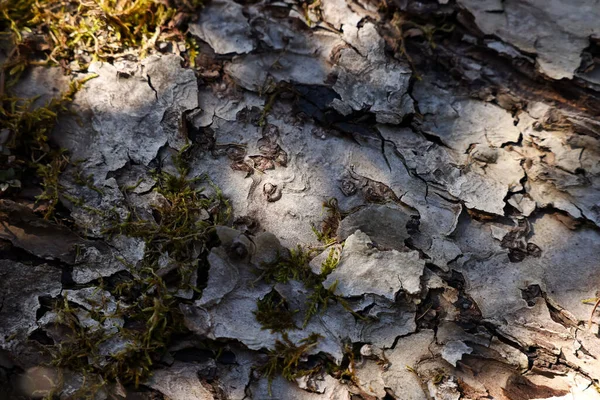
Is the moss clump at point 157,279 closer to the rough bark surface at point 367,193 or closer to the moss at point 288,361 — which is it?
the rough bark surface at point 367,193

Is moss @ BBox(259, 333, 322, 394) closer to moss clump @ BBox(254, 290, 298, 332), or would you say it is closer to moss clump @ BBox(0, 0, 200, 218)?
moss clump @ BBox(254, 290, 298, 332)

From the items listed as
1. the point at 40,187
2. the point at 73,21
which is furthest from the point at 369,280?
the point at 73,21

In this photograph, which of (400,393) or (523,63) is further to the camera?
(523,63)

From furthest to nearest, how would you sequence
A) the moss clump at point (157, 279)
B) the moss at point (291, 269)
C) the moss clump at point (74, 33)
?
the moss clump at point (74, 33)
the moss at point (291, 269)
the moss clump at point (157, 279)

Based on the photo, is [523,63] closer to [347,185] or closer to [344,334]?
[347,185]

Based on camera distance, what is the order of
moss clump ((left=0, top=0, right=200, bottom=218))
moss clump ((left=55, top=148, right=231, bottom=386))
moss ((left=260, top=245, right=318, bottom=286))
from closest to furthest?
moss clump ((left=55, top=148, right=231, bottom=386))
moss ((left=260, top=245, right=318, bottom=286))
moss clump ((left=0, top=0, right=200, bottom=218))

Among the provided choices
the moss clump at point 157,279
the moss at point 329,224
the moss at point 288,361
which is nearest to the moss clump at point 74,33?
the moss clump at point 157,279

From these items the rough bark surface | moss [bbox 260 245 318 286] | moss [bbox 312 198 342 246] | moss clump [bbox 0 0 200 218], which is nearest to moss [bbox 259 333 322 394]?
the rough bark surface

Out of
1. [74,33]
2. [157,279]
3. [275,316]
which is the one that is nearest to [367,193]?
[275,316]

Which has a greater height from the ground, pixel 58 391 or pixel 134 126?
pixel 134 126

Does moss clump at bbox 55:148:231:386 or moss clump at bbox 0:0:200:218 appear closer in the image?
moss clump at bbox 55:148:231:386

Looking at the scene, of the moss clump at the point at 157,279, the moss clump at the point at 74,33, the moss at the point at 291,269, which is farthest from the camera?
the moss clump at the point at 74,33
